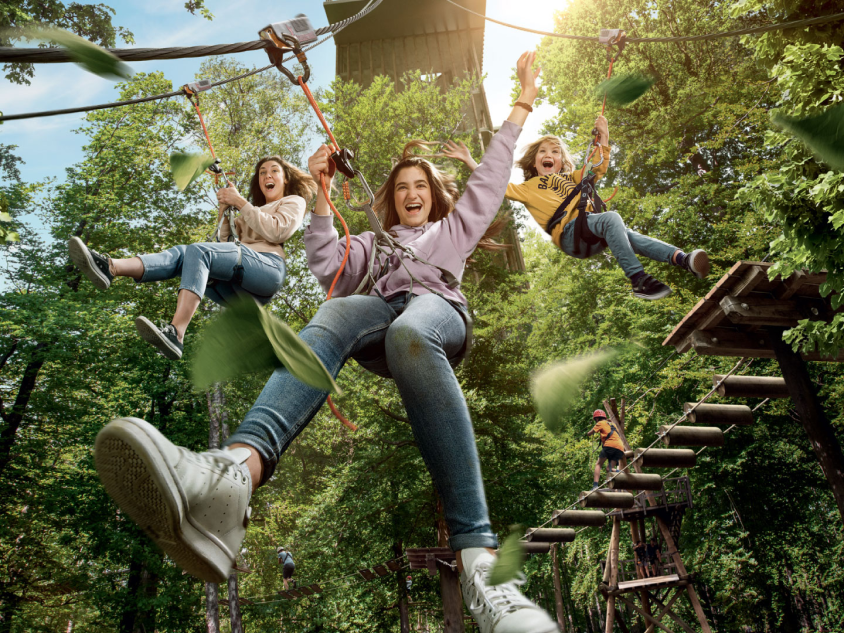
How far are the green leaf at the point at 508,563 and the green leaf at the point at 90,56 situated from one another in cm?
149

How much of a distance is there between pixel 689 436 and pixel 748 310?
1529mm

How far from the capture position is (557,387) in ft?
6.79

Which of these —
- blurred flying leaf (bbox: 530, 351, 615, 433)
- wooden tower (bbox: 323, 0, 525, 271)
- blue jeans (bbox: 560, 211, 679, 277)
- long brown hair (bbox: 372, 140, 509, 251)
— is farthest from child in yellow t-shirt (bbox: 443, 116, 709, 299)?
wooden tower (bbox: 323, 0, 525, 271)

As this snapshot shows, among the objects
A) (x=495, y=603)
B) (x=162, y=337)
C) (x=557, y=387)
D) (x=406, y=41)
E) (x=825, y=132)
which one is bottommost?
(x=495, y=603)

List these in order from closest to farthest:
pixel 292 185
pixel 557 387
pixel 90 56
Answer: pixel 90 56 → pixel 557 387 → pixel 292 185

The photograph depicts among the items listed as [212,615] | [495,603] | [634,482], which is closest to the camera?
[495,603]

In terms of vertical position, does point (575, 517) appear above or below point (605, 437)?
below

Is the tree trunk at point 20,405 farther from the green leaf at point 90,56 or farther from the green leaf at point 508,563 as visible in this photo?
the green leaf at point 508,563

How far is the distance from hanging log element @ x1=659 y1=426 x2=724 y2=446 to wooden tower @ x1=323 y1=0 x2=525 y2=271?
56.3ft

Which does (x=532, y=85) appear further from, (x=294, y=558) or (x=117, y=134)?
(x=117, y=134)

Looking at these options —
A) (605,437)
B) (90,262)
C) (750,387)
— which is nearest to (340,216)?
(90,262)

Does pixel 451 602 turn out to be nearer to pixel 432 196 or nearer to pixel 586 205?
pixel 586 205

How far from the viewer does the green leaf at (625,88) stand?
95.7 inches

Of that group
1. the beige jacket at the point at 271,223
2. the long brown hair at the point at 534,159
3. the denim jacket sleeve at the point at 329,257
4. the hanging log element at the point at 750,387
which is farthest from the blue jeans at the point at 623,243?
the hanging log element at the point at 750,387
